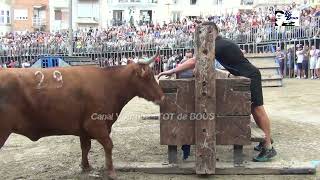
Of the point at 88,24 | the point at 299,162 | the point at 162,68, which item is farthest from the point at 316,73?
the point at 88,24

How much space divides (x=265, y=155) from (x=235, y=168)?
2.19 feet

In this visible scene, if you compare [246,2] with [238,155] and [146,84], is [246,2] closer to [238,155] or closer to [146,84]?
[238,155]

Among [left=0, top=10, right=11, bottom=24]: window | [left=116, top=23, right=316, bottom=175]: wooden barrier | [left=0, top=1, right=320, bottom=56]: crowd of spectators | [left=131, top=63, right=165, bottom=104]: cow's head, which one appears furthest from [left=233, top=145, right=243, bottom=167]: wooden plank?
[left=0, top=10, right=11, bottom=24]: window

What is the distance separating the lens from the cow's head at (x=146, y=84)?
7.05 meters

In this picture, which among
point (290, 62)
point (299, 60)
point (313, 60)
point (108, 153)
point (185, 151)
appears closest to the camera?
point (108, 153)

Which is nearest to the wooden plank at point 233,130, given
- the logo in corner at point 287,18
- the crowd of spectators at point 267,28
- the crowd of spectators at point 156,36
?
the crowd of spectators at point 267,28

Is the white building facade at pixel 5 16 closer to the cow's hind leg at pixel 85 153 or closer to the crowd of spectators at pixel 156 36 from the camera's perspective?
the crowd of spectators at pixel 156 36

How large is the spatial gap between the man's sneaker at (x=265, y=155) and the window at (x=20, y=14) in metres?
62.0

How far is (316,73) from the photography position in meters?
26.0

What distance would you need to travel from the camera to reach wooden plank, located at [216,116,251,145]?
23.8ft

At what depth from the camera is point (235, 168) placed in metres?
7.29

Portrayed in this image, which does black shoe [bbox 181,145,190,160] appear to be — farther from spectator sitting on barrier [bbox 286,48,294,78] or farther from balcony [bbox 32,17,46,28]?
balcony [bbox 32,17,46,28]

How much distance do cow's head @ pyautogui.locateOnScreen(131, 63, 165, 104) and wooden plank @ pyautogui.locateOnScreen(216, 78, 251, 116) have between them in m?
0.77

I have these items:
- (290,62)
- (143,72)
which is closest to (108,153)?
(143,72)
